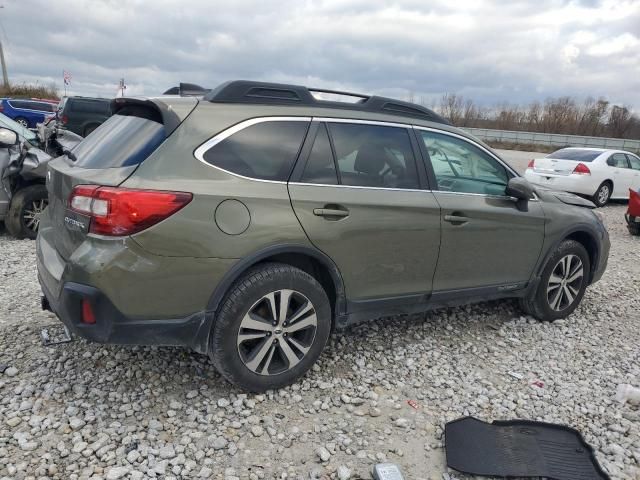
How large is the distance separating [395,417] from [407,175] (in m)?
1.59

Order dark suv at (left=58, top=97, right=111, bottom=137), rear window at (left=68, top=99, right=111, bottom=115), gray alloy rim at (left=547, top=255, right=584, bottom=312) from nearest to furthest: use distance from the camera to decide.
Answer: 1. gray alloy rim at (left=547, top=255, right=584, bottom=312)
2. dark suv at (left=58, top=97, right=111, bottom=137)
3. rear window at (left=68, top=99, right=111, bottom=115)

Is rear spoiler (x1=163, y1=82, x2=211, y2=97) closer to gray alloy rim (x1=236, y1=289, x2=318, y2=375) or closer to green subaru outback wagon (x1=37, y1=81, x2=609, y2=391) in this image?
green subaru outback wagon (x1=37, y1=81, x2=609, y2=391)

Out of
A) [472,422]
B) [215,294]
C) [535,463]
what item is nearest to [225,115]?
[215,294]

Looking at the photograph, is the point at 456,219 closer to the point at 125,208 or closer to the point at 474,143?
the point at 474,143

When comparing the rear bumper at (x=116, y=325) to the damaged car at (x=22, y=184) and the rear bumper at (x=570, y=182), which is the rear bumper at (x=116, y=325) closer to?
the damaged car at (x=22, y=184)

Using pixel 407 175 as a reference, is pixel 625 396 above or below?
below

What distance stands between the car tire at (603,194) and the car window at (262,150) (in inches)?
466

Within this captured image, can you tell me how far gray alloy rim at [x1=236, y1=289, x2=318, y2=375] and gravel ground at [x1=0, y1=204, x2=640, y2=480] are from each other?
0.77 feet

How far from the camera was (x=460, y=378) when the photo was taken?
11.3ft

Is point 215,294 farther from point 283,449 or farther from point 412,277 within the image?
point 412,277

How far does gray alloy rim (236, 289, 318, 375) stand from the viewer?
2871 mm

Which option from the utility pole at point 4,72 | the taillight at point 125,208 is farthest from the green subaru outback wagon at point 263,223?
the utility pole at point 4,72

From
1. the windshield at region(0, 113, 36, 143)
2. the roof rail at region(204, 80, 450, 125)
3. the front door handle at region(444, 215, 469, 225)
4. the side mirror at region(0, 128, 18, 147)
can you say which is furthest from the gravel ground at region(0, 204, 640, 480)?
the windshield at region(0, 113, 36, 143)

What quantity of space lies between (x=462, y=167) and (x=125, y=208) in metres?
2.49
